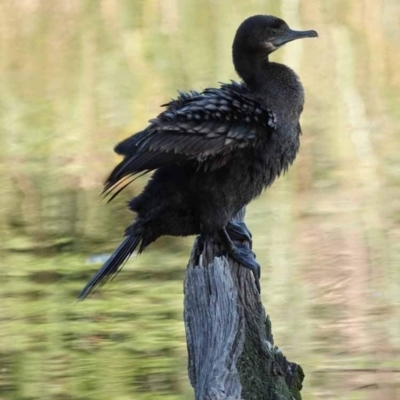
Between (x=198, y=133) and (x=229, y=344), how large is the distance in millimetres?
870

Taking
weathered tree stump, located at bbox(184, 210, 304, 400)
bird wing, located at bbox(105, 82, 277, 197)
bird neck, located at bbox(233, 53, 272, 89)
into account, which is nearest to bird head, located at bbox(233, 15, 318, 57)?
bird neck, located at bbox(233, 53, 272, 89)

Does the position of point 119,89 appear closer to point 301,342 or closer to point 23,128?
point 23,128

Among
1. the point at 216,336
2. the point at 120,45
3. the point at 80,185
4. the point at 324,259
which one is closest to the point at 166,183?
the point at 216,336

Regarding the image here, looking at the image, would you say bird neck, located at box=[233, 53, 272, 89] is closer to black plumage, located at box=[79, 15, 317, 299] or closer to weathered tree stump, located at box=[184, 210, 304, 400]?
black plumage, located at box=[79, 15, 317, 299]

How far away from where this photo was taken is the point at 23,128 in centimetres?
866

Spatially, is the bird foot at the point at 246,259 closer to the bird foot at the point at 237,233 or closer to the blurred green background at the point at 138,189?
the bird foot at the point at 237,233

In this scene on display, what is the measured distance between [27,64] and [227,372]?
23.8ft

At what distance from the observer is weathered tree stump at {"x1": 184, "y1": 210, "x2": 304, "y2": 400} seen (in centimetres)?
298

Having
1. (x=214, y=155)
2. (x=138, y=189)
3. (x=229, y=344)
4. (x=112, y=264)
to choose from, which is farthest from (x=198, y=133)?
(x=138, y=189)

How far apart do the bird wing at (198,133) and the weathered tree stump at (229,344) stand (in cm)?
40

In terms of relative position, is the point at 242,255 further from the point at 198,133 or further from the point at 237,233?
the point at 198,133

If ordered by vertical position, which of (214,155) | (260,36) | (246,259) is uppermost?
(260,36)

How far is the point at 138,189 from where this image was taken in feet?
23.8

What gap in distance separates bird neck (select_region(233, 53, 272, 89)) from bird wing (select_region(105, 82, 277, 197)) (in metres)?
0.18
